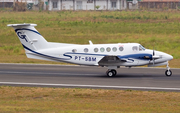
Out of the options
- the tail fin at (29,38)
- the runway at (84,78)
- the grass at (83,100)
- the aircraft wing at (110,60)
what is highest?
the tail fin at (29,38)

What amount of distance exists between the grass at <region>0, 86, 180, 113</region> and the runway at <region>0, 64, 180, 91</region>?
1724 mm

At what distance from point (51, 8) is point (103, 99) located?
291 ft

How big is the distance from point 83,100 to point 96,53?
7869 mm

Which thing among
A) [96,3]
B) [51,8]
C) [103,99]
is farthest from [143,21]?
[103,99]

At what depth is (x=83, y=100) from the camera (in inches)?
643

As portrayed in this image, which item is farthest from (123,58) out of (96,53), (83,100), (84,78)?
(83,100)

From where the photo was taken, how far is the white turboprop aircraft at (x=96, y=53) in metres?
23.5

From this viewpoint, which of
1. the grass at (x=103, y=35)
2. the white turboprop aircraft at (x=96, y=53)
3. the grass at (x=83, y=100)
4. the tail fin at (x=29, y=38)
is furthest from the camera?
the grass at (x=103, y=35)

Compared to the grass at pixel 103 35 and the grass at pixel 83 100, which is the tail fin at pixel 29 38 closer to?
the grass at pixel 83 100

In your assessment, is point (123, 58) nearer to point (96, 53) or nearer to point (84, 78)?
point (96, 53)

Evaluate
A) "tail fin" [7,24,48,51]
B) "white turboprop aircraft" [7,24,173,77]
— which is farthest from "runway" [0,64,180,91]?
"tail fin" [7,24,48,51]

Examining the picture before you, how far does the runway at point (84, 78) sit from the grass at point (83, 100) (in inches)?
67.9

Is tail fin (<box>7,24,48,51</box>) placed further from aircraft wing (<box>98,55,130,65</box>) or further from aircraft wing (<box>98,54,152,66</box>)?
aircraft wing (<box>98,54,152,66</box>)

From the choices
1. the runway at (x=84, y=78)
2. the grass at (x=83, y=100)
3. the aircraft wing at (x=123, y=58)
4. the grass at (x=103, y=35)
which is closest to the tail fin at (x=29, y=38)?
the runway at (x=84, y=78)
